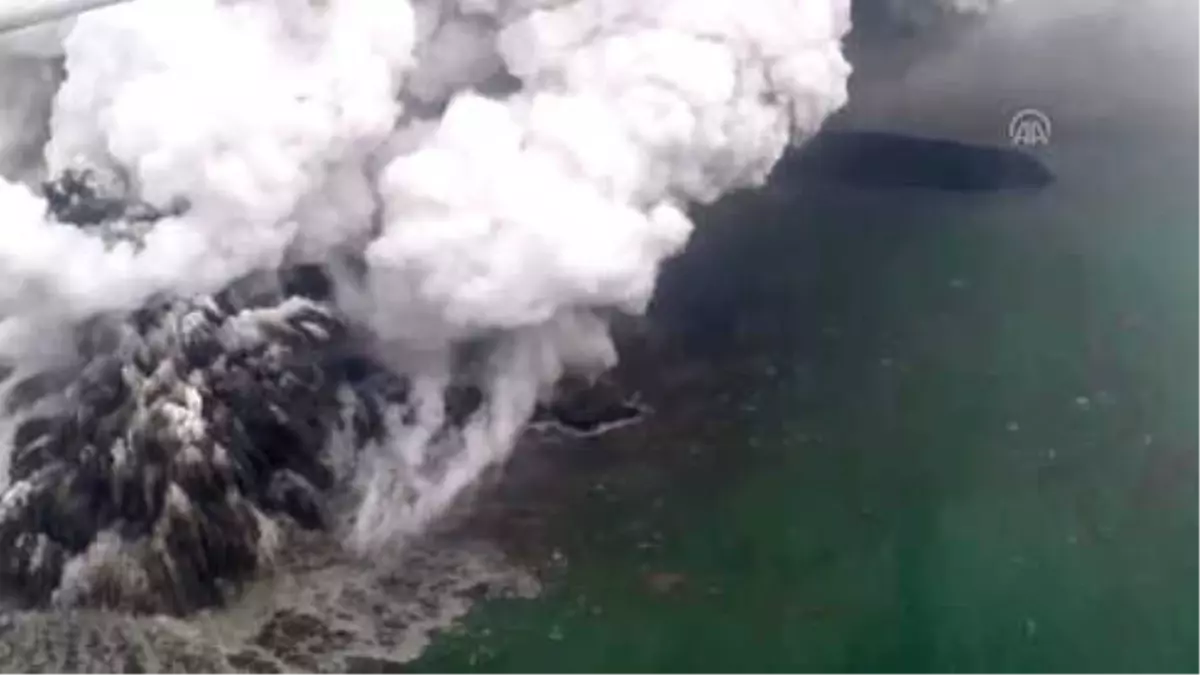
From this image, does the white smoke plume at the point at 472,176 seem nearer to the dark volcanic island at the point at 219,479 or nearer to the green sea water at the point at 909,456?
the dark volcanic island at the point at 219,479

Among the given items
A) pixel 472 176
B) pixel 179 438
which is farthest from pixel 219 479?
pixel 472 176

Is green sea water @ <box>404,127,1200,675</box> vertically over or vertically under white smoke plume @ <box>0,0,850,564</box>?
under

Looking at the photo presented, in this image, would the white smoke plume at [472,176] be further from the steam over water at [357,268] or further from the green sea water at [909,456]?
the green sea water at [909,456]

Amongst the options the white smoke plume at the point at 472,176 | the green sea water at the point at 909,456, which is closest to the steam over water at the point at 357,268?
the white smoke plume at the point at 472,176

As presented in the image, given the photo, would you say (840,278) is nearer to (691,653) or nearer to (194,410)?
(691,653)

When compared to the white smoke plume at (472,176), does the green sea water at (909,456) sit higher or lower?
lower

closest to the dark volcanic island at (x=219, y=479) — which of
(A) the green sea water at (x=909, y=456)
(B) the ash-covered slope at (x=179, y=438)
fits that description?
(B) the ash-covered slope at (x=179, y=438)

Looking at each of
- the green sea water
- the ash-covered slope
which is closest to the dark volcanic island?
the ash-covered slope

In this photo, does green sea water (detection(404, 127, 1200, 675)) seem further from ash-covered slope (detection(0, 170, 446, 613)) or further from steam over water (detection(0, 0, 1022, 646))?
ash-covered slope (detection(0, 170, 446, 613))
